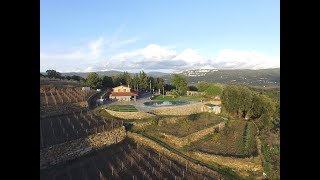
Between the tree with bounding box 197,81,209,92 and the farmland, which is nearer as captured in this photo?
the farmland

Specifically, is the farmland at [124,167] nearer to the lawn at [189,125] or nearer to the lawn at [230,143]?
the lawn at [230,143]

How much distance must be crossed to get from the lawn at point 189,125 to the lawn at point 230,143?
0.59 metres

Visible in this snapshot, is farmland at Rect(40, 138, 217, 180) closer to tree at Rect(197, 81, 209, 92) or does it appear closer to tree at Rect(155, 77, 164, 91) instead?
tree at Rect(155, 77, 164, 91)

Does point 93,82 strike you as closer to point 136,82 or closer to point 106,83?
point 106,83

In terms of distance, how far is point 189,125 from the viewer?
1084 cm

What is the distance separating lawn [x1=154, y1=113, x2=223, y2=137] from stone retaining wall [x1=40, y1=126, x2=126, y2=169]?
1.70 m

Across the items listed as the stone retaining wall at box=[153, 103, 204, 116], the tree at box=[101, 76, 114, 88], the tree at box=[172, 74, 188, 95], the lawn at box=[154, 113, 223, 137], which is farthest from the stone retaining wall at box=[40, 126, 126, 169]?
the tree at box=[172, 74, 188, 95]

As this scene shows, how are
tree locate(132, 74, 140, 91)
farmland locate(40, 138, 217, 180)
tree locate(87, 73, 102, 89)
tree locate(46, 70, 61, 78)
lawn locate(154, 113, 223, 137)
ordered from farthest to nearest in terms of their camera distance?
tree locate(46, 70, 61, 78) → tree locate(132, 74, 140, 91) → tree locate(87, 73, 102, 89) → lawn locate(154, 113, 223, 137) → farmland locate(40, 138, 217, 180)

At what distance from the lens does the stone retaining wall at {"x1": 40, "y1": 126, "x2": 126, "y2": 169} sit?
6195 mm

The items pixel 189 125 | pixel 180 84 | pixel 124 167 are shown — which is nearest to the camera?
pixel 124 167

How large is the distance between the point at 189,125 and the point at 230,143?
221 cm

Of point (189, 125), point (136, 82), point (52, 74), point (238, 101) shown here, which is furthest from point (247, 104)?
point (52, 74)
